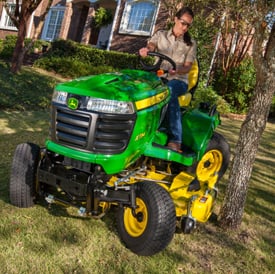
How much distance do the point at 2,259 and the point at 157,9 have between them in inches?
609

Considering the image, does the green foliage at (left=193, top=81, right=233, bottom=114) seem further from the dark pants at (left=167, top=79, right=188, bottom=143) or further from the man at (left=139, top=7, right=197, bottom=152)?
the dark pants at (left=167, top=79, right=188, bottom=143)

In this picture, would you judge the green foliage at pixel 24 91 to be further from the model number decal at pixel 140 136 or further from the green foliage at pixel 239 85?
the green foliage at pixel 239 85

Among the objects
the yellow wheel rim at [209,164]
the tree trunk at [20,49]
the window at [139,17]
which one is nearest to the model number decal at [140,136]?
the yellow wheel rim at [209,164]

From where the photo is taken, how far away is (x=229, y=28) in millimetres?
13531

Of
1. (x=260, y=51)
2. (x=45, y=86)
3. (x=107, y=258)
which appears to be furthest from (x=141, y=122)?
(x=45, y=86)

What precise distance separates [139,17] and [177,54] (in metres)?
14.3

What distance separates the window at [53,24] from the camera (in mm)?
22188

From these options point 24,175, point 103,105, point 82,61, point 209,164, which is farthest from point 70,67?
point 103,105

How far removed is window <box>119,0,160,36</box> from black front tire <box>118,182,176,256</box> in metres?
14.7

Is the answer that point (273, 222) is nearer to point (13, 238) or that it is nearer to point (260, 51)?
point (260, 51)

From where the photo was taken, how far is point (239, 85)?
42.0ft

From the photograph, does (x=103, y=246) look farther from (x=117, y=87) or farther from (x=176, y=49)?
(x=176, y=49)

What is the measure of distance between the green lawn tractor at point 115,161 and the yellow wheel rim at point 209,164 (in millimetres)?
1036

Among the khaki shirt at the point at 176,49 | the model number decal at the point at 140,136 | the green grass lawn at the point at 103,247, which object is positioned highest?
the khaki shirt at the point at 176,49
